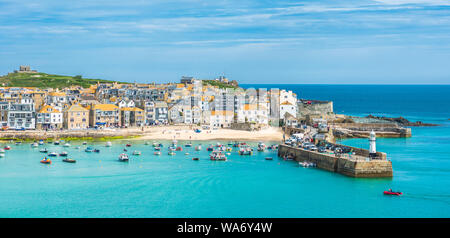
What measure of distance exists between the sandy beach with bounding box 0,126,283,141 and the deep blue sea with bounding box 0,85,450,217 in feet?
38.5

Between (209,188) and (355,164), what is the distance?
334 inches

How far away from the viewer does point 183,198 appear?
990 inches

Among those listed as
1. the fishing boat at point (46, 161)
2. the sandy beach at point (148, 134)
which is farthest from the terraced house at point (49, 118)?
the fishing boat at point (46, 161)

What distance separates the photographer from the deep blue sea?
23.1m

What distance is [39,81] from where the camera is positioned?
3925 inches

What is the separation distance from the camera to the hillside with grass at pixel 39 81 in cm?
9500

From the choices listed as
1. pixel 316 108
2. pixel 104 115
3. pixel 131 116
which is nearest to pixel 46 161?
pixel 104 115

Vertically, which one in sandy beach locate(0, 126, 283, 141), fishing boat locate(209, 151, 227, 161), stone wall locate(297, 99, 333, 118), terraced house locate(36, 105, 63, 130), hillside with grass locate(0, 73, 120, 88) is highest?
hillside with grass locate(0, 73, 120, 88)

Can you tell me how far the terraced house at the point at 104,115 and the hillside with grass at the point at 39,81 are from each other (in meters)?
39.7

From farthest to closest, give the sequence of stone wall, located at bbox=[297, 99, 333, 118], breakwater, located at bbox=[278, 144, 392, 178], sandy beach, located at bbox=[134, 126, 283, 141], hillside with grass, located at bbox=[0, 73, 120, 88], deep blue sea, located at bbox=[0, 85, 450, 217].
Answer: hillside with grass, located at bbox=[0, 73, 120, 88], stone wall, located at bbox=[297, 99, 333, 118], sandy beach, located at bbox=[134, 126, 283, 141], breakwater, located at bbox=[278, 144, 392, 178], deep blue sea, located at bbox=[0, 85, 450, 217]

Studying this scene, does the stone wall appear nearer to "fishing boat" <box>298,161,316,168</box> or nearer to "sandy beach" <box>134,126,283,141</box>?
"sandy beach" <box>134,126,283,141</box>

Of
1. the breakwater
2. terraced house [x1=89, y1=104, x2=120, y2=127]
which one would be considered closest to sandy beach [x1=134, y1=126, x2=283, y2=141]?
terraced house [x1=89, y1=104, x2=120, y2=127]

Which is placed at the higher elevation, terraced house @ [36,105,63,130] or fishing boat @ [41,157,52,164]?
terraced house @ [36,105,63,130]

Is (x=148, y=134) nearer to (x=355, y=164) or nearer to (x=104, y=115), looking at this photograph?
(x=104, y=115)
